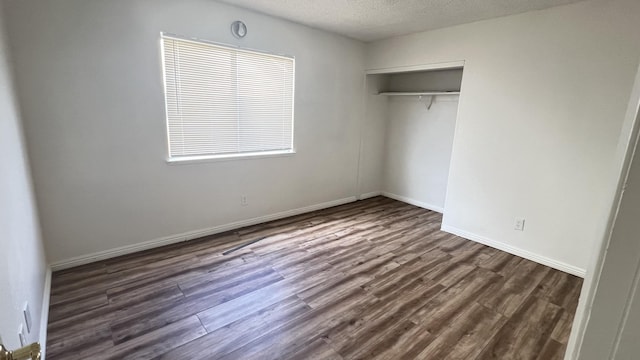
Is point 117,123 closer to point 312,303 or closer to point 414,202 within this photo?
point 312,303

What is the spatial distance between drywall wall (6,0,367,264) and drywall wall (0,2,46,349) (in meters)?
0.29

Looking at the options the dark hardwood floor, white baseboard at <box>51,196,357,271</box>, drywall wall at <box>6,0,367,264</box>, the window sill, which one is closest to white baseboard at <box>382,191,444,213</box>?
the dark hardwood floor

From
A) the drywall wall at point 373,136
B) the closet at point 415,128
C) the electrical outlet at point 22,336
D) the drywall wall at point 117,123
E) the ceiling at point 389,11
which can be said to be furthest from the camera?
the drywall wall at point 373,136

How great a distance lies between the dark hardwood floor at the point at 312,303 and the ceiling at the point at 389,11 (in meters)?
2.58

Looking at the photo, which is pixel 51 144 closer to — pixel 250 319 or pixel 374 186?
pixel 250 319

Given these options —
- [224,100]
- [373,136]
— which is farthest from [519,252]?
[224,100]

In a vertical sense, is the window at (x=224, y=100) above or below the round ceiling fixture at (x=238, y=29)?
below

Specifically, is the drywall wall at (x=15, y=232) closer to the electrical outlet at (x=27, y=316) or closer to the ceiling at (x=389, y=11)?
the electrical outlet at (x=27, y=316)

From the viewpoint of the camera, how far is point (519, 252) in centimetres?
335

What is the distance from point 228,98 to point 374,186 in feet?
10.1

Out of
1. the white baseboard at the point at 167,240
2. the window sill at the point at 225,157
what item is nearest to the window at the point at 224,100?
the window sill at the point at 225,157

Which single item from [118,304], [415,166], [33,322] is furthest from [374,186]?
[33,322]

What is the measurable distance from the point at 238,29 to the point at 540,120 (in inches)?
133

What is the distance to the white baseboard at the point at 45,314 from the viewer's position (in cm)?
184
